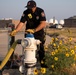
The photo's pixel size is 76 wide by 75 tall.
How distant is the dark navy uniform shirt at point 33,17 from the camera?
6.88 m

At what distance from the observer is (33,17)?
22.9 feet

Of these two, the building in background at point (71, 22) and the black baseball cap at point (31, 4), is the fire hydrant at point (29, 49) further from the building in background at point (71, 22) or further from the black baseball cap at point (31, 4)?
the building in background at point (71, 22)

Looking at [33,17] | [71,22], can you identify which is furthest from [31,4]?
[71,22]

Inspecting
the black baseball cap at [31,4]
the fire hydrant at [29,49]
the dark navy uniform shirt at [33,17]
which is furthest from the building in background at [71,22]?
the fire hydrant at [29,49]

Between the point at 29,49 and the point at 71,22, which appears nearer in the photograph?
the point at 29,49

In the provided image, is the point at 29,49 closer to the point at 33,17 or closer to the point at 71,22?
the point at 33,17

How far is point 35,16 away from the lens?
6941 millimetres

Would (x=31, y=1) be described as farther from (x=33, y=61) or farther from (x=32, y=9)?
(x=33, y=61)

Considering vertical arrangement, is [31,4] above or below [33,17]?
above

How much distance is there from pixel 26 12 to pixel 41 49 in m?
0.89

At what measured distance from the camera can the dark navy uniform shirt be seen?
271 inches

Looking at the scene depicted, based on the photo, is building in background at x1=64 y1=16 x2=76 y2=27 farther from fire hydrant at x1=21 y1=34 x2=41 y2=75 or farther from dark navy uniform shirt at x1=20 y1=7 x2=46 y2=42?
fire hydrant at x1=21 y1=34 x2=41 y2=75

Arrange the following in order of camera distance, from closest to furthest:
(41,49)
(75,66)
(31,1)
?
(31,1) → (41,49) → (75,66)

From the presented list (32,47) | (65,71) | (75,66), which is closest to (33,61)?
(32,47)
